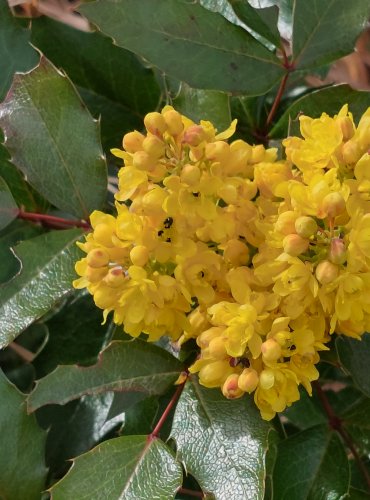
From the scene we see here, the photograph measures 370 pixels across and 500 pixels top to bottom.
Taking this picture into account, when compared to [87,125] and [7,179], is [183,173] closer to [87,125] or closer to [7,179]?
[87,125]

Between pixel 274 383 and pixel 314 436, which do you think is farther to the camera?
pixel 314 436

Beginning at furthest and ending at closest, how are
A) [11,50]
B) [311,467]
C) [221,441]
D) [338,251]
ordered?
1. [11,50]
2. [311,467]
3. [221,441]
4. [338,251]

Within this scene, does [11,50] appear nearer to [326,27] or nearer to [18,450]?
[326,27]

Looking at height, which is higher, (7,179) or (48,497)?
(7,179)

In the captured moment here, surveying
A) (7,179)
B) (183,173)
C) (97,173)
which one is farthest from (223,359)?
(7,179)

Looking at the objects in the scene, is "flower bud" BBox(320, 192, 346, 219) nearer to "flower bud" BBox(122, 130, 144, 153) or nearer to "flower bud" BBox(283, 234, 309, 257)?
"flower bud" BBox(283, 234, 309, 257)

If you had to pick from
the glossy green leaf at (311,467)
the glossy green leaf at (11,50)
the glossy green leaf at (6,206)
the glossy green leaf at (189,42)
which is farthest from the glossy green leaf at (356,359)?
the glossy green leaf at (11,50)

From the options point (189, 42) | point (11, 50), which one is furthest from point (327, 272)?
point (11, 50)
